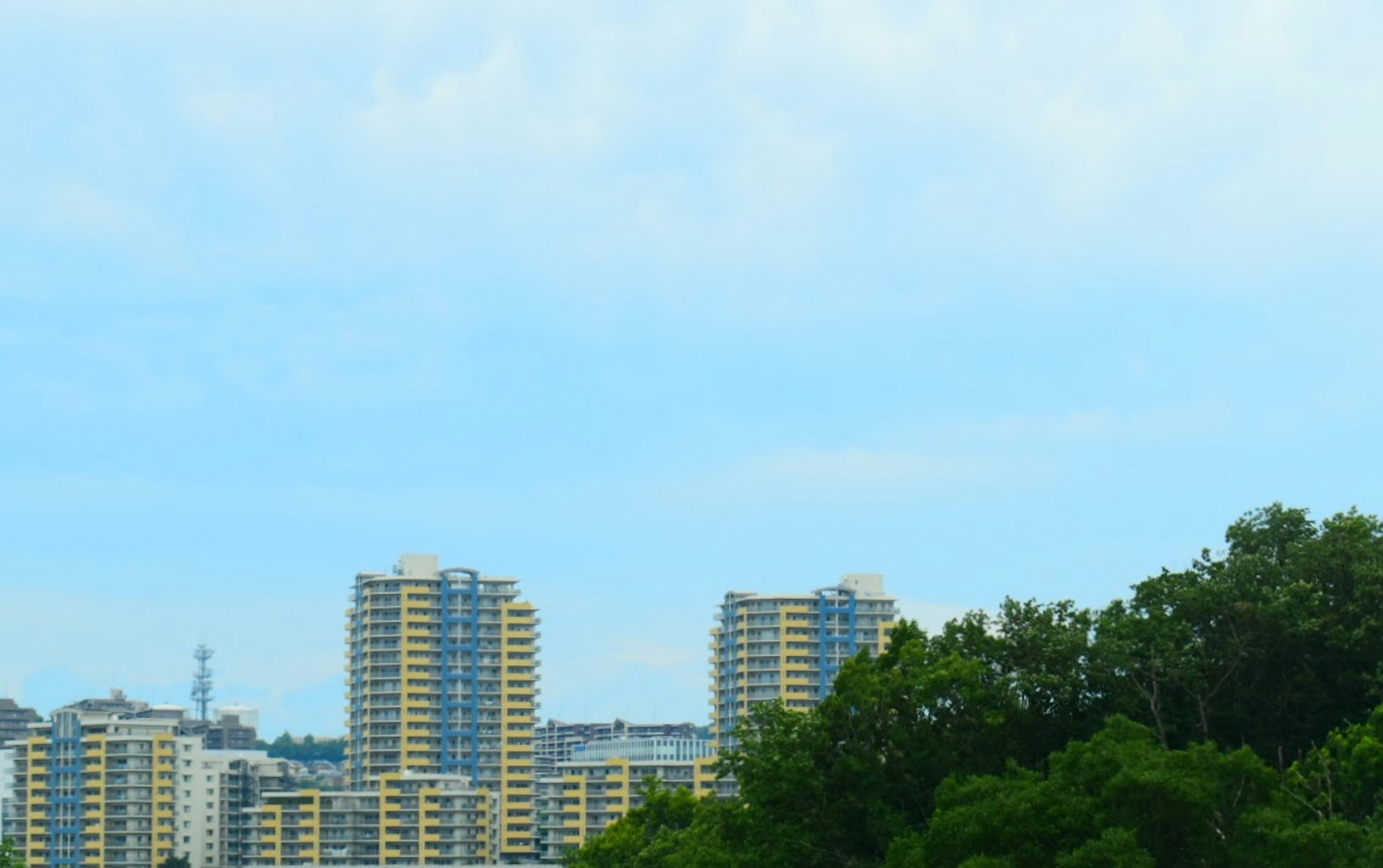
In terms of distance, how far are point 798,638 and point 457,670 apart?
24.3 meters

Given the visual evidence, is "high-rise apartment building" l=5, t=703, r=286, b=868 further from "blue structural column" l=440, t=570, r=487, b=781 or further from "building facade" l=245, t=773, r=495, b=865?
Answer: "blue structural column" l=440, t=570, r=487, b=781

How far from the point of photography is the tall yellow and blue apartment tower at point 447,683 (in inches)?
6122

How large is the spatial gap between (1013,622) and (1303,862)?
1432cm

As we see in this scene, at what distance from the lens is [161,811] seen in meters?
146

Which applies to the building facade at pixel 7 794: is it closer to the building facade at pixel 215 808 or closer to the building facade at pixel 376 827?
the building facade at pixel 215 808

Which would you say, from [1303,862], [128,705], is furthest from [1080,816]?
[128,705]

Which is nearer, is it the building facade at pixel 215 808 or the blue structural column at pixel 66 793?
the blue structural column at pixel 66 793

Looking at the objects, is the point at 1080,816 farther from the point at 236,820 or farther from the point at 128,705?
the point at 128,705

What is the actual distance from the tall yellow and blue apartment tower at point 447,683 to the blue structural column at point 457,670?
57mm

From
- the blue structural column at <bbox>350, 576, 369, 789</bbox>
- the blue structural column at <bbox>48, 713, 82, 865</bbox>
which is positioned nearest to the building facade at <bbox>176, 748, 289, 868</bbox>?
the blue structural column at <bbox>48, 713, 82, 865</bbox>

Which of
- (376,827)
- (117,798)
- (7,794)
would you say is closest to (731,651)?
(376,827)

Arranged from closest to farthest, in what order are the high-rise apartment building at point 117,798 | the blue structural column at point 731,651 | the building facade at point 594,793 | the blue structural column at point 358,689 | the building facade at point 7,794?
the building facade at point 594,793, the high-rise apartment building at point 117,798, the building facade at point 7,794, the blue structural column at point 731,651, the blue structural column at point 358,689

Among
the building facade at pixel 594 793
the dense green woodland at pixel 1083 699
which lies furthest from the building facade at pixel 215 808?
the dense green woodland at pixel 1083 699

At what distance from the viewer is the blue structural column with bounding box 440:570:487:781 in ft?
509
